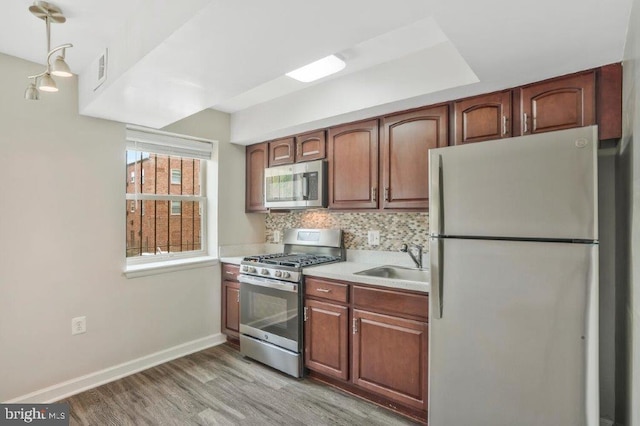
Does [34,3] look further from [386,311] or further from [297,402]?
[297,402]

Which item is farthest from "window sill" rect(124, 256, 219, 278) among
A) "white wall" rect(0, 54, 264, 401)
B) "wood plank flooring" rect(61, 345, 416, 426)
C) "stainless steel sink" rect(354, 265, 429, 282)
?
"stainless steel sink" rect(354, 265, 429, 282)

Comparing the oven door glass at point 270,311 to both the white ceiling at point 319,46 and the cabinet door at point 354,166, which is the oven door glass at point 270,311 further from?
the white ceiling at point 319,46

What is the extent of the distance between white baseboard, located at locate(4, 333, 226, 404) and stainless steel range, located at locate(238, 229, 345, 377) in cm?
53

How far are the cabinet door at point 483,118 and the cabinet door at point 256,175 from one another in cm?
200

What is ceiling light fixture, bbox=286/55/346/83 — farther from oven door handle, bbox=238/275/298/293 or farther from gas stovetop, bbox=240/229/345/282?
oven door handle, bbox=238/275/298/293

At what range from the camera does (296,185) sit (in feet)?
10.5

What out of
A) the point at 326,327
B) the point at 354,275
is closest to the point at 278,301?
the point at 326,327

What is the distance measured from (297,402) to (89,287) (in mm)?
1861

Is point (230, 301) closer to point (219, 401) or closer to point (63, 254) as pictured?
point (219, 401)

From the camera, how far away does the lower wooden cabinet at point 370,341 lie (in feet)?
7.15

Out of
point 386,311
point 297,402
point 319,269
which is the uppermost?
point 319,269

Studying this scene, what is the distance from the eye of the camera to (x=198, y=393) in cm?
259


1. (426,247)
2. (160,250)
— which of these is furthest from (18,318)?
(426,247)

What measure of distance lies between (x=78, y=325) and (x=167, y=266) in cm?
79
